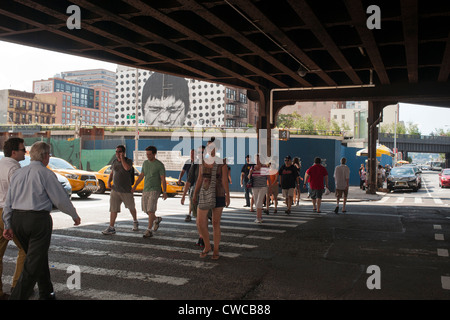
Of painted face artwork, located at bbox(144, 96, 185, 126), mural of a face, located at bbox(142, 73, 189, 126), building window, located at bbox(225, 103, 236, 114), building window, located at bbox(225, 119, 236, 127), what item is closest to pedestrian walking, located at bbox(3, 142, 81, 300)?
building window, located at bbox(225, 119, 236, 127)

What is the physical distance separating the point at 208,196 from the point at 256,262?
54.8 inches

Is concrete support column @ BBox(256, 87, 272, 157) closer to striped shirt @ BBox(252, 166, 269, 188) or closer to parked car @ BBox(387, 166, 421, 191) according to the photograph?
striped shirt @ BBox(252, 166, 269, 188)

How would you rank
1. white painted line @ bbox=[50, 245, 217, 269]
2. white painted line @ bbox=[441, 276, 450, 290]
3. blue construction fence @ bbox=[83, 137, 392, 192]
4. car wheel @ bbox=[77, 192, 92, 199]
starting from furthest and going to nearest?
blue construction fence @ bbox=[83, 137, 392, 192] → car wheel @ bbox=[77, 192, 92, 199] → white painted line @ bbox=[50, 245, 217, 269] → white painted line @ bbox=[441, 276, 450, 290]

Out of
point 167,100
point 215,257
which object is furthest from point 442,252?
point 167,100

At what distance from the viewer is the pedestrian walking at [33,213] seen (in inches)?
189

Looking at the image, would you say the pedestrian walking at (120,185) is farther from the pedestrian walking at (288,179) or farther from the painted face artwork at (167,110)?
the painted face artwork at (167,110)

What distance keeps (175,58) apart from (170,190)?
8984 millimetres

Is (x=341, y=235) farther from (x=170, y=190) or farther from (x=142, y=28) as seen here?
(x=170, y=190)

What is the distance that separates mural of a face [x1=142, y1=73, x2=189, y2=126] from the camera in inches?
4764

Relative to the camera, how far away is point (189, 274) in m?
Result: 6.61

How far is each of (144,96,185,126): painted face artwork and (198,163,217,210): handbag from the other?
377 ft

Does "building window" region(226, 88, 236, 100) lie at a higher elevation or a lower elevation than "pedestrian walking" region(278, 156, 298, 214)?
higher

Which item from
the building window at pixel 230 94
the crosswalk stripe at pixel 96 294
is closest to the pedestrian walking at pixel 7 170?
the crosswalk stripe at pixel 96 294

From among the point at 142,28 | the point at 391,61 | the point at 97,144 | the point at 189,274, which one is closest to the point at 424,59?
the point at 391,61
